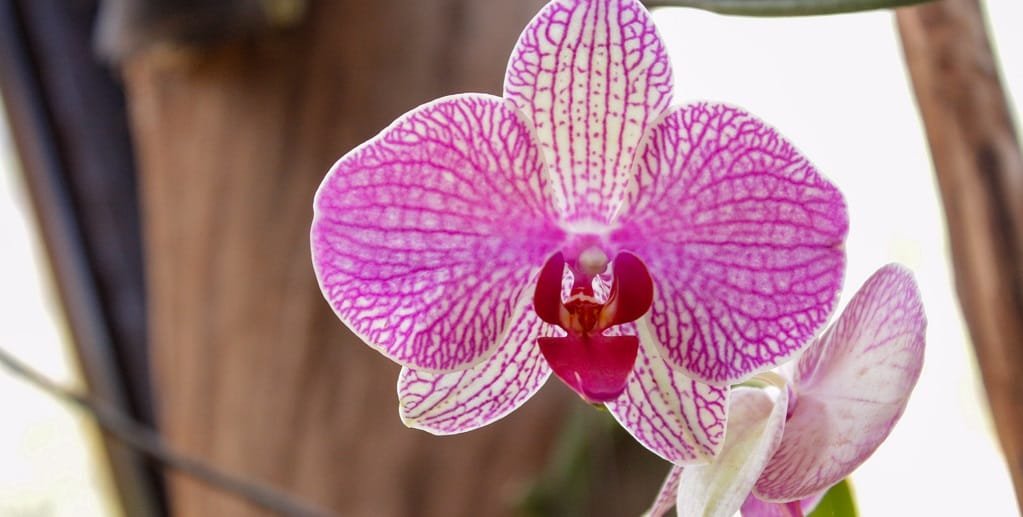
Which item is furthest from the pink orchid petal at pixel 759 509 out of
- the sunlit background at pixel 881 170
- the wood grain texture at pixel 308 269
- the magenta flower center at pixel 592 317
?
the sunlit background at pixel 881 170

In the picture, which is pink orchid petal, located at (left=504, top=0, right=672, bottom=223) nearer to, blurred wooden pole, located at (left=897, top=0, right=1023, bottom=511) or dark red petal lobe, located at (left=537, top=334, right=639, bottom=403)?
dark red petal lobe, located at (left=537, top=334, right=639, bottom=403)

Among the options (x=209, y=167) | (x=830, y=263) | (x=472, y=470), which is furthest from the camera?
(x=209, y=167)

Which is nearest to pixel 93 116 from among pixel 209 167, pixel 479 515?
pixel 209 167

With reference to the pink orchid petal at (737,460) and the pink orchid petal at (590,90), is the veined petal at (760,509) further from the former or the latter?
the pink orchid petal at (590,90)

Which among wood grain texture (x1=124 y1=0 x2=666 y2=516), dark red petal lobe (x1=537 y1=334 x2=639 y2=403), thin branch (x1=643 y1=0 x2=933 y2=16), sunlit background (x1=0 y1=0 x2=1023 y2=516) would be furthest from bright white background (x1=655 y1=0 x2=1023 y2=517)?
dark red petal lobe (x1=537 y1=334 x2=639 y2=403)

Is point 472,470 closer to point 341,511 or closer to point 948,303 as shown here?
point 341,511
